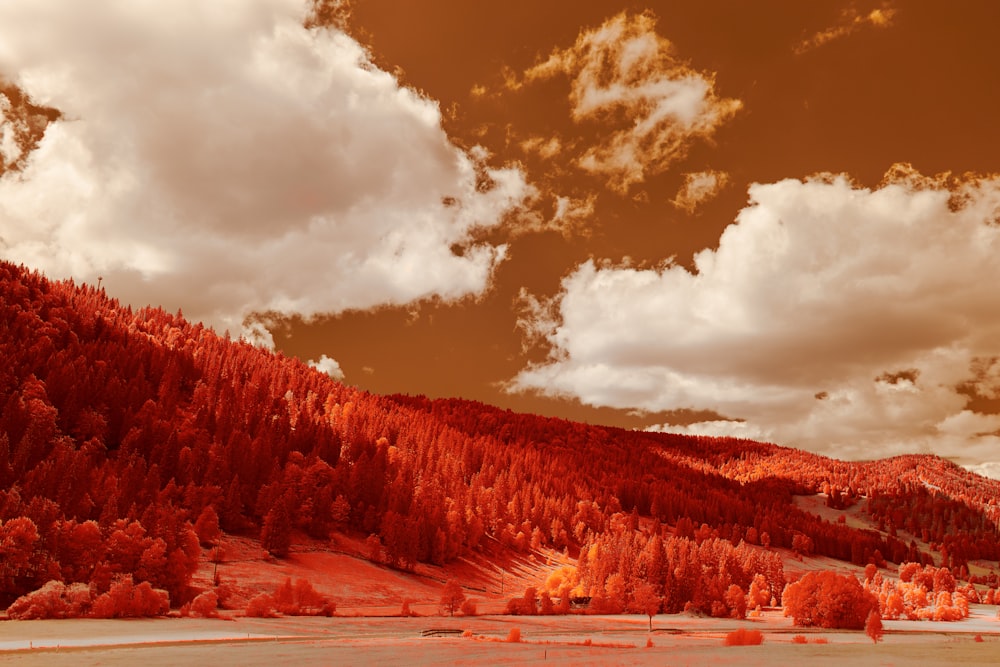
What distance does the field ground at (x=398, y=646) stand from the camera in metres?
39.4

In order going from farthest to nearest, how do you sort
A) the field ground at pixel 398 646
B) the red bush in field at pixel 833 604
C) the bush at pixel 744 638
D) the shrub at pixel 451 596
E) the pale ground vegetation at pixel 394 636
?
1. the shrub at pixel 451 596
2. the red bush in field at pixel 833 604
3. the bush at pixel 744 638
4. the pale ground vegetation at pixel 394 636
5. the field ground at pixel 398 646

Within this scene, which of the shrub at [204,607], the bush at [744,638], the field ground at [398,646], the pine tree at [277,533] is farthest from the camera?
the pine tree at [277,533]

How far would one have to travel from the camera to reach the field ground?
129 ft

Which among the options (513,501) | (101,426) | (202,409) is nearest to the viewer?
(101,426)

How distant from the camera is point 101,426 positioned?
15450 centimetres

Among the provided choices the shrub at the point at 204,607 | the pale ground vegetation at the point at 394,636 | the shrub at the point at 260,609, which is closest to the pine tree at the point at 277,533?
the pale ground vegetation at the point at 394,636

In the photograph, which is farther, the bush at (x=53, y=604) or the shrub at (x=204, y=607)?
the shrub at (x=204, y=607)

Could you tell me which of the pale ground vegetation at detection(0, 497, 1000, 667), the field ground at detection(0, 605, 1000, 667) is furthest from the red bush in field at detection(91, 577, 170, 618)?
the field ground at detection(0, 605, 1000, 667)

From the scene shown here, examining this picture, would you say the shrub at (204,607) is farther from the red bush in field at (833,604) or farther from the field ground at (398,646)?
the red bush in field at (833,604)

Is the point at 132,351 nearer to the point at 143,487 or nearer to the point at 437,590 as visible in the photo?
the point at 143,487

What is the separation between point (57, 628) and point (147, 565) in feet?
75.1

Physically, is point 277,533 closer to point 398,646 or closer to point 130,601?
point 130,601

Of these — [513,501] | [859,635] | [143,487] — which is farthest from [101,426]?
[859,635]

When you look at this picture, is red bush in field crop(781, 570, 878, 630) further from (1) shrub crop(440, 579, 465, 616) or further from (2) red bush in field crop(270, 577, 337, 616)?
(2) red bush in field crop(270, 577, 337, 616)
